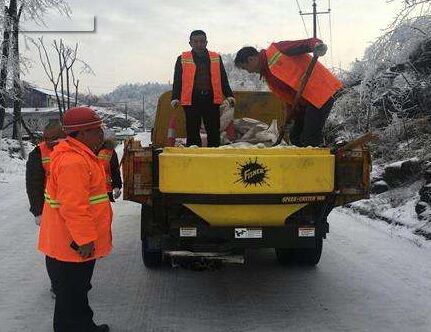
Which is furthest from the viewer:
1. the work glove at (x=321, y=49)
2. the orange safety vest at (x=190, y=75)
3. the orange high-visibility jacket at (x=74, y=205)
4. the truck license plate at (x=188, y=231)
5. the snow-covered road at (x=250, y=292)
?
the orange safety vest at (x=190, y=75)

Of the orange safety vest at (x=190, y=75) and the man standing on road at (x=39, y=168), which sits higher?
the orange safety vest at (x=190, y=75)

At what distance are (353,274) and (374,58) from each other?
20.6 feet

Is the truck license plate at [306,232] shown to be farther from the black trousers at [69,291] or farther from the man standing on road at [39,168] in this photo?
the man standing on road at [39,168]

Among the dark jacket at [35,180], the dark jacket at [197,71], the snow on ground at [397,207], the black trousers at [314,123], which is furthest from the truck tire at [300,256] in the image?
the dark jacket at [35,180]

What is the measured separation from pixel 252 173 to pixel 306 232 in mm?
735

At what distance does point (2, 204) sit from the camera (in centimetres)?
1032

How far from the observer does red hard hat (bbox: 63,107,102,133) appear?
12.0 feet

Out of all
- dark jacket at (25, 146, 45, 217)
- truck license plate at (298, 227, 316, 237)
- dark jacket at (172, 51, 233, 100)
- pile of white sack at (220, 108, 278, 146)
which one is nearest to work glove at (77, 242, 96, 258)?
dark jacket at (25, 146, 45, 217)

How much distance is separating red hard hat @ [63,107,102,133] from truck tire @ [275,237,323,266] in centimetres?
299

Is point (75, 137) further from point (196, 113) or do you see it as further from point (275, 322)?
point (196, 113)

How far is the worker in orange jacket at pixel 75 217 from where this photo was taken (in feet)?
11.2

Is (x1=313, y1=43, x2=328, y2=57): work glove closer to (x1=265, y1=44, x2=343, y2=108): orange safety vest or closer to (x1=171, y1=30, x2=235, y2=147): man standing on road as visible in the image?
(x1=265, y1=44, x2=343, y2=108): orange safety vest

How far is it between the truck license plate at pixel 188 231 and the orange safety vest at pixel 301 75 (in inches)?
76.1

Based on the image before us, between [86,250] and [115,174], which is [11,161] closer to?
[115,174]
